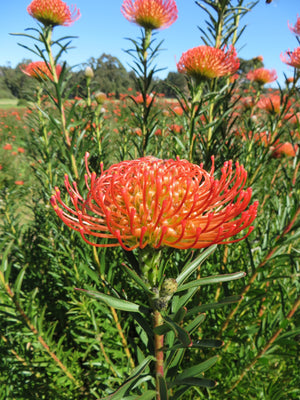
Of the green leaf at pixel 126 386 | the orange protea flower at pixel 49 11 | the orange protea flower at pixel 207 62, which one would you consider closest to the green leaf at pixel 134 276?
the green leaf at pixel 126 386

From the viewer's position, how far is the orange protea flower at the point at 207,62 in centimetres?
136

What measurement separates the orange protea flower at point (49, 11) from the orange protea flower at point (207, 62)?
77cm

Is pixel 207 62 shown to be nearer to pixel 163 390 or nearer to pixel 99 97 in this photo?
pixel 163 390

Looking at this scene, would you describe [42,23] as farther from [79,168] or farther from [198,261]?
[198,261]

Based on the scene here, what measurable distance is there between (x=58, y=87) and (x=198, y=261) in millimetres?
1099

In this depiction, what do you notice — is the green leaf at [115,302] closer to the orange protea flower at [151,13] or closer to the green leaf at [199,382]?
the green leaf at [199,382]

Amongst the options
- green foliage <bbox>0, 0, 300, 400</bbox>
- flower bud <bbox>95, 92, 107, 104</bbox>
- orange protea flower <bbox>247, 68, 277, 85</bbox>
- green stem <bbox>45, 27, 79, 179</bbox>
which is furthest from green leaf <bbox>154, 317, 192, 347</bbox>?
orange protea flower <bbox>247, 68, 277, 85</bbox>

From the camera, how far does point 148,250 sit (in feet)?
2.33

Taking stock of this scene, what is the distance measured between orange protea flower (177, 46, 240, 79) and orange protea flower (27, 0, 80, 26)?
0.77m

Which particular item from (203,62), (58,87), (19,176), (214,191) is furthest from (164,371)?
(19,176)

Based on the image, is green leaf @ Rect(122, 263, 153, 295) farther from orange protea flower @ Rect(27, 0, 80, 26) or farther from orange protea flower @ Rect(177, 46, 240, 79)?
orange protea flower @ Rect(27, 0, 80, 26)

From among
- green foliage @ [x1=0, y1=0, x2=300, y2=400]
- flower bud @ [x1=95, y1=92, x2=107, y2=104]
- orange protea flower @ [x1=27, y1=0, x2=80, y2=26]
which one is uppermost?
orange protea flower @ [x1=27, y1=0, x2=80, y2=26]

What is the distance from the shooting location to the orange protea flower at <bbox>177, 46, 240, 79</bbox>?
136 cm

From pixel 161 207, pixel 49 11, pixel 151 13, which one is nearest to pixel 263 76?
pixel 151 13
